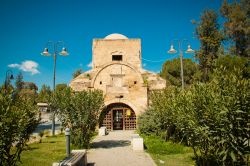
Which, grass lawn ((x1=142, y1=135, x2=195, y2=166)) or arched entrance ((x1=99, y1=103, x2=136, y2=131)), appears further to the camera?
arched entrance ((x1=99, y1=103, x2=136, y2=131))

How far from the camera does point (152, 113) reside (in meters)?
18.9

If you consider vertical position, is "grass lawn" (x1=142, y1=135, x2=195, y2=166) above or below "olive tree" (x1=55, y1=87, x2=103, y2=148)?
below

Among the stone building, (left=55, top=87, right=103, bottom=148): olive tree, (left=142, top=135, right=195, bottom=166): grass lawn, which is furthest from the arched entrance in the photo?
(left=142, top=135, right=195, bottom=166): grass lawn

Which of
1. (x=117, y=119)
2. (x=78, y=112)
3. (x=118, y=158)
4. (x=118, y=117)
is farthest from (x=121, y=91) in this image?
(x=118, y=158)

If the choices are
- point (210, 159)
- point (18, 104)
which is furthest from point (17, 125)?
point (210, 159)

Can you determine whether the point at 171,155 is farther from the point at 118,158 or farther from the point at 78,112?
the point at 78,112

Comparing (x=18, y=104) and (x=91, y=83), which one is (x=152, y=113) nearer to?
(x=91, y=83)

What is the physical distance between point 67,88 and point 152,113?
784 centimetres

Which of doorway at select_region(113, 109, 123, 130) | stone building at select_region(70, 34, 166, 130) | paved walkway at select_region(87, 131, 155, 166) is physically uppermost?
stone building at select_region(70, 34, 166, 130)

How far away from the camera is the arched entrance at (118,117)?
2338cm

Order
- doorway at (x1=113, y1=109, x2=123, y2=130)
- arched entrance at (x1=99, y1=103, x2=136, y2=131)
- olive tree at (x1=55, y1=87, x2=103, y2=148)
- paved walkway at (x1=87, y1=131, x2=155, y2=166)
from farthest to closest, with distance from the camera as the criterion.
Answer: doorway at (x1=113, y1=109, x2=123, y2=130), arched entrance at (x1=99, y1=103, x2=136, y2=131), olive tree at (x1=55, y1=87, x2=103, y2=148), paved walkway at (x1=87, y1=131, x2=155, y2=166)

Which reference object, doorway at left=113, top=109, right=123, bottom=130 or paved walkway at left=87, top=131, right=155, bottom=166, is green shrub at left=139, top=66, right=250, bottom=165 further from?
doorway at left=113, top=109, right=123, bottom=130

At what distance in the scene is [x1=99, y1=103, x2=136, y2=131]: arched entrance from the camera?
76.7ft

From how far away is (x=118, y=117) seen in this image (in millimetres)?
23703
